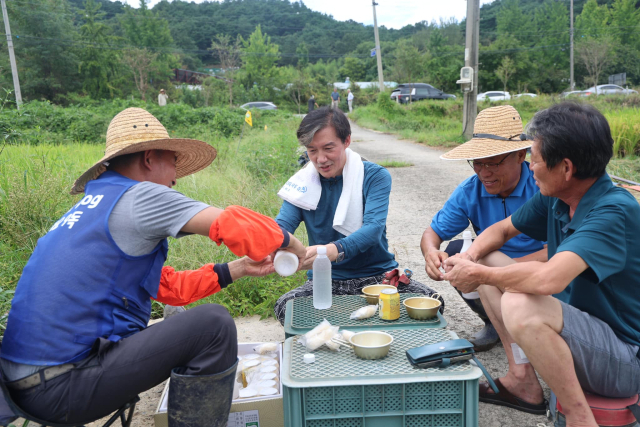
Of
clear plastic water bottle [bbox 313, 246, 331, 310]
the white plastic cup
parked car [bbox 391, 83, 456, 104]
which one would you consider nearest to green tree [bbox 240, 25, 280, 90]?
parked car [bbox 391, 83, 456, 104]

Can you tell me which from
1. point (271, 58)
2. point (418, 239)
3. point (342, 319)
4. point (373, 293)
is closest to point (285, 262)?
point (342, 319)

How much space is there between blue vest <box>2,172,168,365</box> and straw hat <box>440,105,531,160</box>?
1958 millimetres

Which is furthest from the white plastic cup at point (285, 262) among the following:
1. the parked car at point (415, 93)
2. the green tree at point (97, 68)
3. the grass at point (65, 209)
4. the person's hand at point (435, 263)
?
the green tree at point (97, 68)

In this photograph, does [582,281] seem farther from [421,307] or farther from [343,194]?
[343,194]

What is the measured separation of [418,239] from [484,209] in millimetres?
2531

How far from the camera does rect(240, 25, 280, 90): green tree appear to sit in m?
45.5

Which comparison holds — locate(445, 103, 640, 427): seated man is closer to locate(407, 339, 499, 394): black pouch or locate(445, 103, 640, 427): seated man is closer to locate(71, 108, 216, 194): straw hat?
locate(407, 339, 499, 394): black pouch

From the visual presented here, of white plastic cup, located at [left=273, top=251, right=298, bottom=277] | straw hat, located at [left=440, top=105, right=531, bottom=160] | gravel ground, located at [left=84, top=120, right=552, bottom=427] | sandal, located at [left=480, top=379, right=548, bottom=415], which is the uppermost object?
straw hat, located at [left=440, top=105, right=531, bottom=160]

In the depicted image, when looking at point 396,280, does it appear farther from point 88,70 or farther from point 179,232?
point 88,70

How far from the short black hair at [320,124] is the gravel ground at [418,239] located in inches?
60.2

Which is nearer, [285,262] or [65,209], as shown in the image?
[285,262]

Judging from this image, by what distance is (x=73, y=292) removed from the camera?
1.70 m

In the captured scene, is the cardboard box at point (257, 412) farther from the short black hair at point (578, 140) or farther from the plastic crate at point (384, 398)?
the short black hair at point (578, 140)

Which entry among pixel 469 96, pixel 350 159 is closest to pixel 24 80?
pixel 469 96
